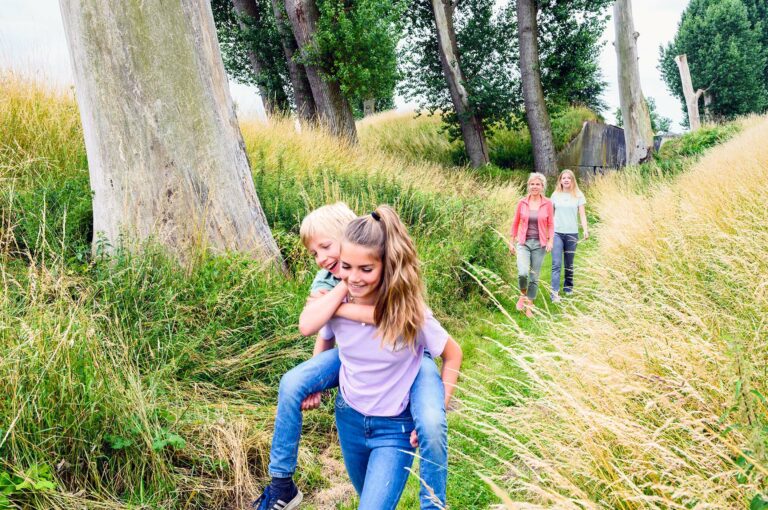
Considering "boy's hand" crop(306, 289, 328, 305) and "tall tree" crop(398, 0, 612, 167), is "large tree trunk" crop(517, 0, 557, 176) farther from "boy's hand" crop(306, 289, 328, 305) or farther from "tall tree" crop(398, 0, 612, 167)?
"boy's hand" crop(306, 289, 328, 305)

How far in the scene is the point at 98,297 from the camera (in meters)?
3.78

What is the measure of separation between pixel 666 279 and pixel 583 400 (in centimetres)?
198

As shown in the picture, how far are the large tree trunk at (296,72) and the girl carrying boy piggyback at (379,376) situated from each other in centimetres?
1003

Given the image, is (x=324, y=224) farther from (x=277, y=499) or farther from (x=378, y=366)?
(x=277, y=499)

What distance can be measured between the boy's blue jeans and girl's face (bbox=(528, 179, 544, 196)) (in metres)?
4.85

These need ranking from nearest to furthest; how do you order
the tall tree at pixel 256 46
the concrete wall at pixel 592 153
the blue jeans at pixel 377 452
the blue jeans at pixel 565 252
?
→ the blue jeans at pixel 377 452
the blue jeans at pixel 565 252
the tall tree at pixel 256 46
the concrete wall at pixel 592 153

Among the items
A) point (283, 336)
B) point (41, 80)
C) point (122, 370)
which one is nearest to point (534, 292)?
point (283, 336)

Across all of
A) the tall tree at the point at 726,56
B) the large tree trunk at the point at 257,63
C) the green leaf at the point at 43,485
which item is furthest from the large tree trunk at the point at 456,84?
the tall tree at the point at 726,56

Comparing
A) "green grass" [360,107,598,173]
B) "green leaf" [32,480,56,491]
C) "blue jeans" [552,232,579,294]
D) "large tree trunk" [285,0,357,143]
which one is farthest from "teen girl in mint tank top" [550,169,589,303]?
"green grass" [360,107,598,173]

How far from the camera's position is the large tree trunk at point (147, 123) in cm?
438

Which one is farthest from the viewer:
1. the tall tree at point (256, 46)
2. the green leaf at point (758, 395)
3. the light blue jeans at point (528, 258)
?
the tall tree at point (256, 46)

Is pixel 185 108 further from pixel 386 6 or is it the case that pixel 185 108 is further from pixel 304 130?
pixel 386 6

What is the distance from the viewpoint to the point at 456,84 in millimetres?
14789

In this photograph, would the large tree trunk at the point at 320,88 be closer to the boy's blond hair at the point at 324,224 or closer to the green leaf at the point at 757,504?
the boy's blond hair at the point at 324,224
